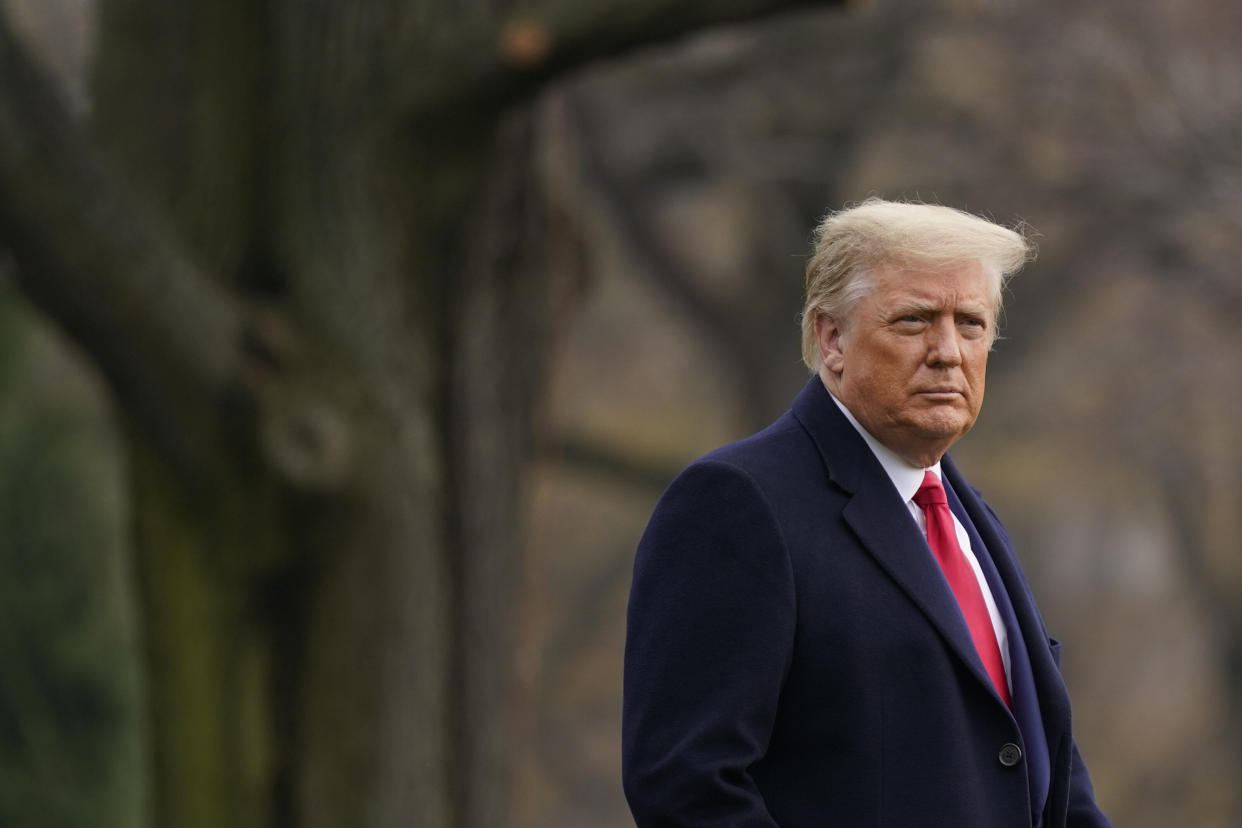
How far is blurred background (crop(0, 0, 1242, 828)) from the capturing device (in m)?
6.42

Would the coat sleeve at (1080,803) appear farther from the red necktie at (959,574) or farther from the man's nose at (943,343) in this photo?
the man's nose at (943,343)

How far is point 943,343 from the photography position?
2.55 metres

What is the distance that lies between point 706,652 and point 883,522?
33cm

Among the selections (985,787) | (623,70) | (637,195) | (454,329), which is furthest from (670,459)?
(985,787)

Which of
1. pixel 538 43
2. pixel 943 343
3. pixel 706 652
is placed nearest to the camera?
pixel 706 652

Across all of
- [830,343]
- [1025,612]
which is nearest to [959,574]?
[1025,612]

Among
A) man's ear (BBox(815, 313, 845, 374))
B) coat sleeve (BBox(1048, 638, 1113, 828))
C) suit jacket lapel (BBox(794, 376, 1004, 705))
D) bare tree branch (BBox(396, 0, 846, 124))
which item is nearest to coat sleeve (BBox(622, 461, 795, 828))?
→ suit jacket lapel (BBox(794, 376, 1004, 705))

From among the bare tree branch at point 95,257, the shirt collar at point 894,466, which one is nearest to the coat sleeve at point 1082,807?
the shirt collar at point 894,466

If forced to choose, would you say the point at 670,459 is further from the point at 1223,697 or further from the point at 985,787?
the point at 985,787

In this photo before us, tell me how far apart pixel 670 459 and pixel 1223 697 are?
19.2 ft

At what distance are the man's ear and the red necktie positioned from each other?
209mm

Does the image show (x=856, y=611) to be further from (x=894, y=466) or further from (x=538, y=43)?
(x=538, y=43)

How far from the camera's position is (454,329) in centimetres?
670

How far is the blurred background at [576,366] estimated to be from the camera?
253 inches
